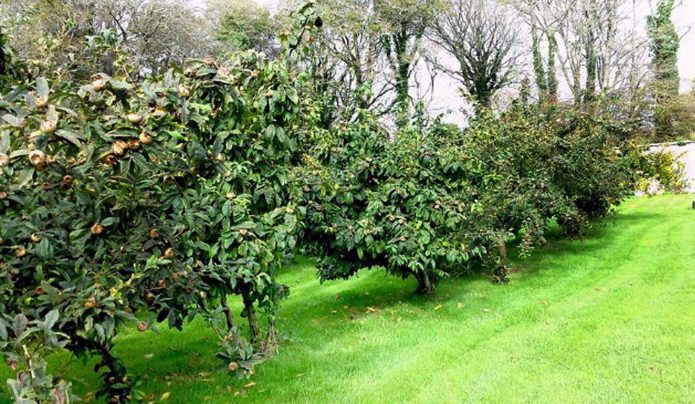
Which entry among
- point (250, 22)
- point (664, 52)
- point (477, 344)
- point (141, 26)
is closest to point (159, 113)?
point (477, 344)

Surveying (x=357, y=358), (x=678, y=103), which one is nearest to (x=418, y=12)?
(x=678, y=103)

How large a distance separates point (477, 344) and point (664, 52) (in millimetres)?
21130

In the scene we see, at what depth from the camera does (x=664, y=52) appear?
21062 millimetres

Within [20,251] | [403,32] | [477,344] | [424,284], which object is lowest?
[477,344]

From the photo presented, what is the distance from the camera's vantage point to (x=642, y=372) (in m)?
3.81

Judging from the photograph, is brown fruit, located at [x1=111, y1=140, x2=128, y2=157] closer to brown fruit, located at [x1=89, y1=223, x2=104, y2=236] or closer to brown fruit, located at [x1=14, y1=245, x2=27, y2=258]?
brown fruit, located at [x1=89, y1=223, x2=104, y2=236]

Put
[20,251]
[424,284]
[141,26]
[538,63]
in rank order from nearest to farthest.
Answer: [20,251] < [424,284] < [141,26] < [538,63]

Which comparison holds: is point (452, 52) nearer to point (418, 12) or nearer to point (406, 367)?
point (418, 12)

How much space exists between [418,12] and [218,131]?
19.0m

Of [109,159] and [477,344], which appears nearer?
[109,159]

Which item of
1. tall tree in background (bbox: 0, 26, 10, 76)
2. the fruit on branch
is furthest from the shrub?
the fruit on branch

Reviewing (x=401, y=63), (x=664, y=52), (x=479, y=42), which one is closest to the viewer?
(x=664, y=52)

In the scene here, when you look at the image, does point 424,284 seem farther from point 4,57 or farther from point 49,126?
point 49,126

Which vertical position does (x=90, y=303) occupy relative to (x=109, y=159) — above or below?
below
